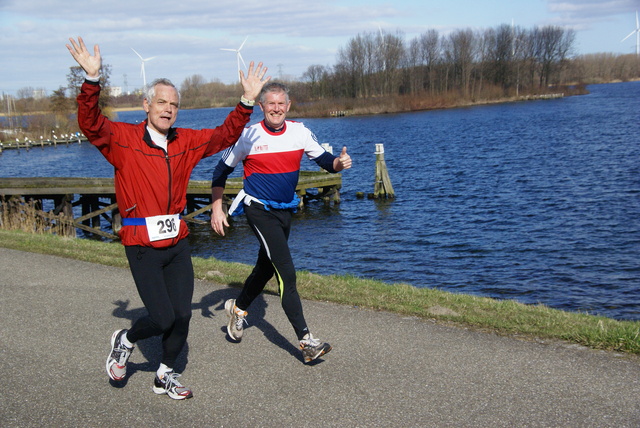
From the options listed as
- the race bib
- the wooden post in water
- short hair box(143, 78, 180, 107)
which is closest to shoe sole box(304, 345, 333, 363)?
the race bib

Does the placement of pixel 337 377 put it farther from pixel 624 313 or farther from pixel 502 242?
pixel 502 242

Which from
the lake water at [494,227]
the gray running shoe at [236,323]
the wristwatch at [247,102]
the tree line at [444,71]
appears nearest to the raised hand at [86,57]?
the wristwatch at [247,102]

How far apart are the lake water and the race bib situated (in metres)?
10.3

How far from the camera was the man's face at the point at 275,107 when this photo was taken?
5.66 metres

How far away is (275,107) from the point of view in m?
5.68

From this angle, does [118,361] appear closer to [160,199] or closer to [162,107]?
[160,199]

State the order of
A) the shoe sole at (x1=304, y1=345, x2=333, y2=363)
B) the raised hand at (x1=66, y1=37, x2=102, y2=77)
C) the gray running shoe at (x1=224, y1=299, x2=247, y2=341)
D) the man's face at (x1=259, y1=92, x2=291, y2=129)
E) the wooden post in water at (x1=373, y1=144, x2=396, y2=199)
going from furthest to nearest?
the wooden post in water at (x1=373, y1=144, x2=396, y2=199) < the gray running shoe at (x1=224, y1=299, x2=247, y2=341) < the man's face at (x1=259, y1=92, x2=291, y2=129) < the shoe sole at (x1=304, y1=345, x2=333, y2=363) < the raised hand at (x1=66, y1=37, x2=102, y2=77)

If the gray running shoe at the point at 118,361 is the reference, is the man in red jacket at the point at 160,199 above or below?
above

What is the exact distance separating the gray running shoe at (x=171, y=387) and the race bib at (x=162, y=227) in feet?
3.69

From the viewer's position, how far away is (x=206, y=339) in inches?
253

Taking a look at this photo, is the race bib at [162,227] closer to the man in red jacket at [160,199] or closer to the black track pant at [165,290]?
the man in red jacket at [160,199]

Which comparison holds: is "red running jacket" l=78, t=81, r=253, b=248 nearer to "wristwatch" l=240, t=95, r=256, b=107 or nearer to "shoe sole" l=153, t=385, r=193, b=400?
"wristwatch" l=240, t=95, r=256, b=107

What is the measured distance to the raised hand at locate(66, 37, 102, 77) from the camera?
446cm

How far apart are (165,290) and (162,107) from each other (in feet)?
4.68
